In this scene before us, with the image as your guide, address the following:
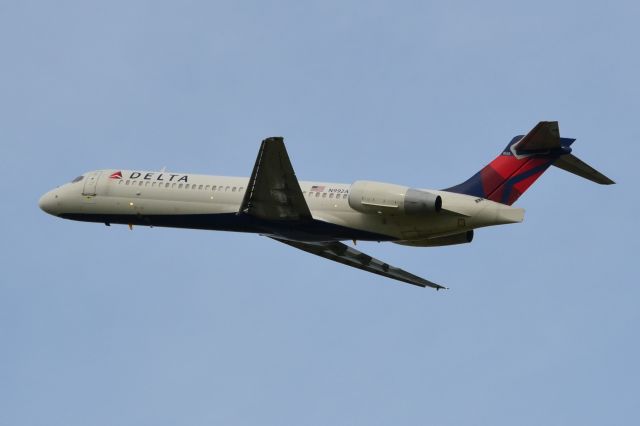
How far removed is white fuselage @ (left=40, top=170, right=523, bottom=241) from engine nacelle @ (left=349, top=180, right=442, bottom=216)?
0.83 feet

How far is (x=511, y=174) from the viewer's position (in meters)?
40.7

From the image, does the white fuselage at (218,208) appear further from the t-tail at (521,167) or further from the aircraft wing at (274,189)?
the aircraft wing at (274,189)

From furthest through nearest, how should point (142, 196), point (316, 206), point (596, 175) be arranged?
1. point (142, 196)
2. point (316, 206)
3. point (596, 175)

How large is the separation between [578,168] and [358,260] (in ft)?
34.5

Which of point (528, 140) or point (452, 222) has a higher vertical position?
point (528, 140)

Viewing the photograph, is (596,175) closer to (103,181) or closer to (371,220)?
(371,220)

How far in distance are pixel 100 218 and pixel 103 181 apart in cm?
138

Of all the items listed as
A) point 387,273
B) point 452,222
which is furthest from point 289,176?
point 387,273

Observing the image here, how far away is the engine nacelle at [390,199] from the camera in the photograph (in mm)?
39656

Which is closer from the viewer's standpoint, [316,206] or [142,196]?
[316,206]

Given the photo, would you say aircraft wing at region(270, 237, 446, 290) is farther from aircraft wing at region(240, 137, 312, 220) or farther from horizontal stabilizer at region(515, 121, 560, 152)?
horizontal stabilizer at region(515, 121, 560, 152)

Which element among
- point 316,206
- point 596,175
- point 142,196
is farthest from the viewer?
point 142,196

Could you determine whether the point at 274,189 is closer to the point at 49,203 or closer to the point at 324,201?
the point at 324,201

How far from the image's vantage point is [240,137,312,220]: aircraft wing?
39.5m
